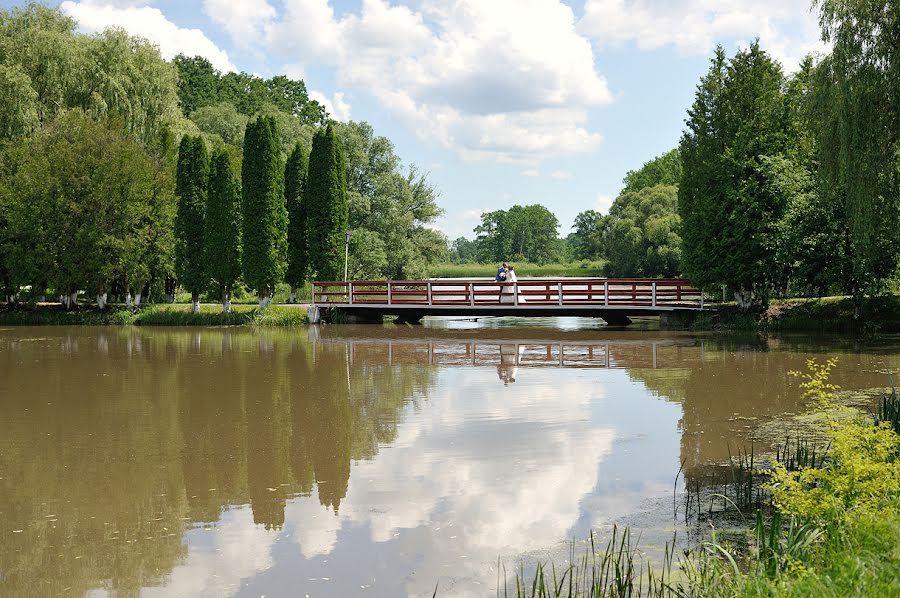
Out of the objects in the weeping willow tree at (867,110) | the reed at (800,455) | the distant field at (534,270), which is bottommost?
the reed at (800,455)

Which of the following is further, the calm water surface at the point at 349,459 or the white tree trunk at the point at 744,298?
the white tree trunk at the point at 744,298

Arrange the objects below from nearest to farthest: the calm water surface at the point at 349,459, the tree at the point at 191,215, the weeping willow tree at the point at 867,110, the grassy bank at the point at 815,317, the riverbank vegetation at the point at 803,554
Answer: the riverbank vegetation at the point at 803,554
the calm water surface at the point at 349,459
the weeping willow tree at the point at 867,110
the grassy bank at the point at 815,317
the tree at the point at 191,215

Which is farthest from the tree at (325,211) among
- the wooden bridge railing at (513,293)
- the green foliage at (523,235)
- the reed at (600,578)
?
the green foliage at (523,235)

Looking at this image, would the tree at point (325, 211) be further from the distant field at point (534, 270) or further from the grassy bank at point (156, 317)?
the distant field at point (534, 270)

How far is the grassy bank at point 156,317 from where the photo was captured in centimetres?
3066

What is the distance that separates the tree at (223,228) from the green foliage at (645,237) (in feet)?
72.5

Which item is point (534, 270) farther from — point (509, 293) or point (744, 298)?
point (744, 298)

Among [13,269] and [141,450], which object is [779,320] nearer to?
[141,450]

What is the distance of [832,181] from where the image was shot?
63.4ft

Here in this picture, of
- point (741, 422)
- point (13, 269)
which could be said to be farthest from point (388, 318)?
point (741, 422)

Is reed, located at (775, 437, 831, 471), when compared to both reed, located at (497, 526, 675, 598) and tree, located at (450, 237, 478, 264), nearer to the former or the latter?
→ reed, located at (497, 526, 675, 598)

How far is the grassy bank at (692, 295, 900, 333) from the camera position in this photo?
22.6m

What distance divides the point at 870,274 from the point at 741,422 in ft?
40.3

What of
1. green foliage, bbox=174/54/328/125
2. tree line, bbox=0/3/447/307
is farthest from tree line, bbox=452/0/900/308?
green foliage, bbox=174/54/328/125
